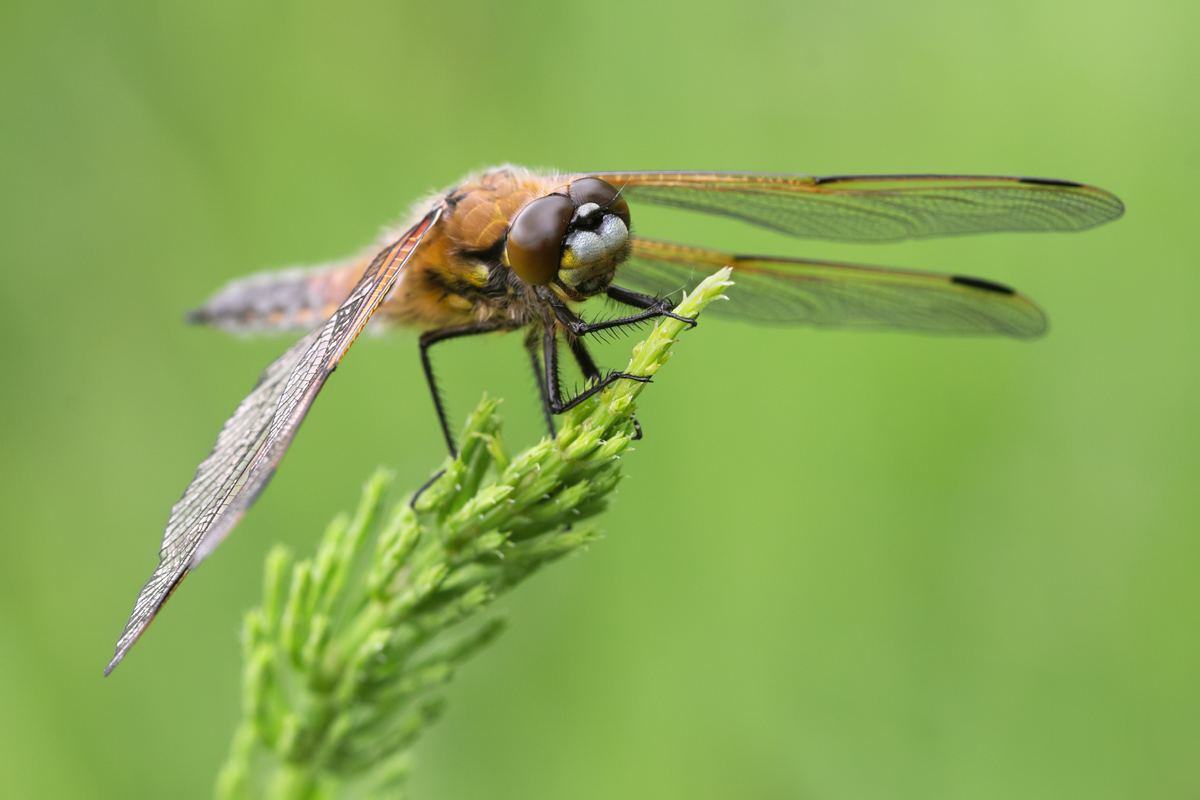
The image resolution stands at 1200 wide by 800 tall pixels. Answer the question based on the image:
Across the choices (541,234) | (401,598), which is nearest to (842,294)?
(541,234)

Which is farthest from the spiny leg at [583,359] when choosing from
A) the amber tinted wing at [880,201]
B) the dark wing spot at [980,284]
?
the dark wing spot at [980,284]

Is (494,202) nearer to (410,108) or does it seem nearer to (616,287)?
(616,287)

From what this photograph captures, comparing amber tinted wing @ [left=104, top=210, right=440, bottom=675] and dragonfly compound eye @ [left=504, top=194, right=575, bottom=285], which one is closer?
amber tinted wing @ [left=104, top=210, right=440, bottom=675]

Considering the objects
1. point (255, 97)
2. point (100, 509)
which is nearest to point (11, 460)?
point (100, 509)

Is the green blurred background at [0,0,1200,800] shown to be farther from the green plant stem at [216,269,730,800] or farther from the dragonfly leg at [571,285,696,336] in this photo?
the dragonfly leg at [571,285,696,336]

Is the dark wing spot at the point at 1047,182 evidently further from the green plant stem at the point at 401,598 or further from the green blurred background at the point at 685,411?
the green blurred background at the point at 685,411

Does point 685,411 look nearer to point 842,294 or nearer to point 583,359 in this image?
point 842,294

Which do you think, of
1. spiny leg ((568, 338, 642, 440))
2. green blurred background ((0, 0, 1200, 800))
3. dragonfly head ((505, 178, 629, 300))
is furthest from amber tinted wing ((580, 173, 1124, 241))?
green blurred background ((0, 0, 1200, 800))
